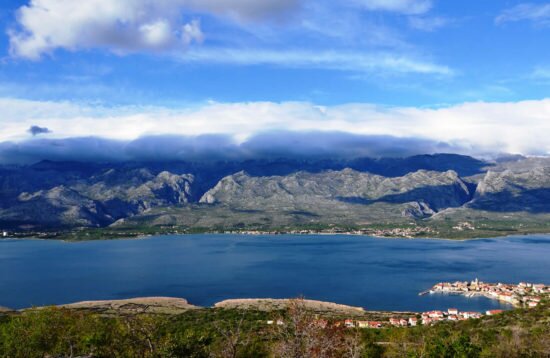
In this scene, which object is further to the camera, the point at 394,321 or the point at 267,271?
the point at 267,271

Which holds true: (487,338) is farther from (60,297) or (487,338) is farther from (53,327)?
(60,297)

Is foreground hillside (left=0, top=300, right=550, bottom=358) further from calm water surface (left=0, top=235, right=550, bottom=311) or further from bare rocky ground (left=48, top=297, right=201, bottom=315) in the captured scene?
calm water surface (left=0, top=235, right=550, bottom=311)

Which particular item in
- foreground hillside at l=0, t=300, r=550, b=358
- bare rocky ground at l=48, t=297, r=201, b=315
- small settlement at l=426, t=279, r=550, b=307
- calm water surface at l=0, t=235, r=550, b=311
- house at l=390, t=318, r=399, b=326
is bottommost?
calm water surface at l=0, t=235, r=550, b=311

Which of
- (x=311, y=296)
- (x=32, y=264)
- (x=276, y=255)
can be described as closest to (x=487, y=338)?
(x=311, y=296)

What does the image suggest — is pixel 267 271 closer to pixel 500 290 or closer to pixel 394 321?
pixel 500 290

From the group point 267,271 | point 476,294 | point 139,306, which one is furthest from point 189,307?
point 476,294

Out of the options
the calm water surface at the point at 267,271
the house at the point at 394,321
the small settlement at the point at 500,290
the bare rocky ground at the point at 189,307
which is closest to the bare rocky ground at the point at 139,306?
the bare rocky ground at the point at 189,307

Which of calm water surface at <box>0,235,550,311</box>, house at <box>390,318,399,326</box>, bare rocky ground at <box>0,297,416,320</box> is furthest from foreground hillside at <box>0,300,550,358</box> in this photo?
calm water surface at <box>0,235,550,311</box>

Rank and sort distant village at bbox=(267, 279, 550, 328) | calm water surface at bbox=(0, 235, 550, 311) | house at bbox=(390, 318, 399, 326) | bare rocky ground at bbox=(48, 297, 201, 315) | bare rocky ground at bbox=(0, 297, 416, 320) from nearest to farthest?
house at bbox=(390, 318, 399, 326) < distant village at bbox=(267, 279, 550, 328) < bare rocky ground at bbox=(0, 297, 416, 320) < bare rocky ground at bbox=(48, 297, 201, 315) < calm water surface at bbox=(0, 235, 550, 311)

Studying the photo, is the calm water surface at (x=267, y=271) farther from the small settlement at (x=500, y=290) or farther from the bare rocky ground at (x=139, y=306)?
the bare rocky ground at (x=139, y=306)
